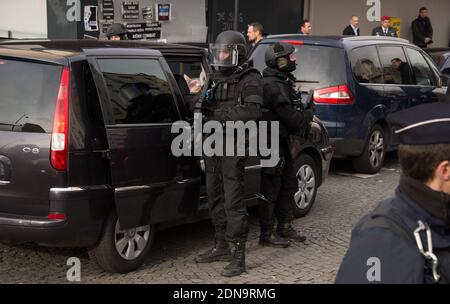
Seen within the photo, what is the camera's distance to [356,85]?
25.5 feet

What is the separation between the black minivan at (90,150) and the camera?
399 cm

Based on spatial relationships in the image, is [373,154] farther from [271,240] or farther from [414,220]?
[414,220]

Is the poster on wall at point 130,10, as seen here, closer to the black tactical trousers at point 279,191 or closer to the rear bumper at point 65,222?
the black tactical trousers at point 279,191

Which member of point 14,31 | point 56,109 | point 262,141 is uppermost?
point 14,31

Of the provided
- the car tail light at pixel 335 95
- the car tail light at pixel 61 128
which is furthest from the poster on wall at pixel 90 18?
the car tail light at pixel 61 128

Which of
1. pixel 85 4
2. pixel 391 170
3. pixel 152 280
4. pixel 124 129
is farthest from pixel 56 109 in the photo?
pixel 85 4

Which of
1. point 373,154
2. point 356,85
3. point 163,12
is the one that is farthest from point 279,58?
point 163,12

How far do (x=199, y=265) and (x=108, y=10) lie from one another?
303 inches

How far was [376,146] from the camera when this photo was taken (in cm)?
846

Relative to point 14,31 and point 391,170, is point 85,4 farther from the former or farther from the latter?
point 391,170

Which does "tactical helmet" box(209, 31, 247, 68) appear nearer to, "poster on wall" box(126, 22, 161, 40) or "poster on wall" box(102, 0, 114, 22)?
"poster on wall" box(102, 0, 114, 22)

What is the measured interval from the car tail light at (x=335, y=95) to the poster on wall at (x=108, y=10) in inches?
207

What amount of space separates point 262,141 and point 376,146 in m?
3.98

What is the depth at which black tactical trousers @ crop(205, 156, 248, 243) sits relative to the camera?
14.8 ft
